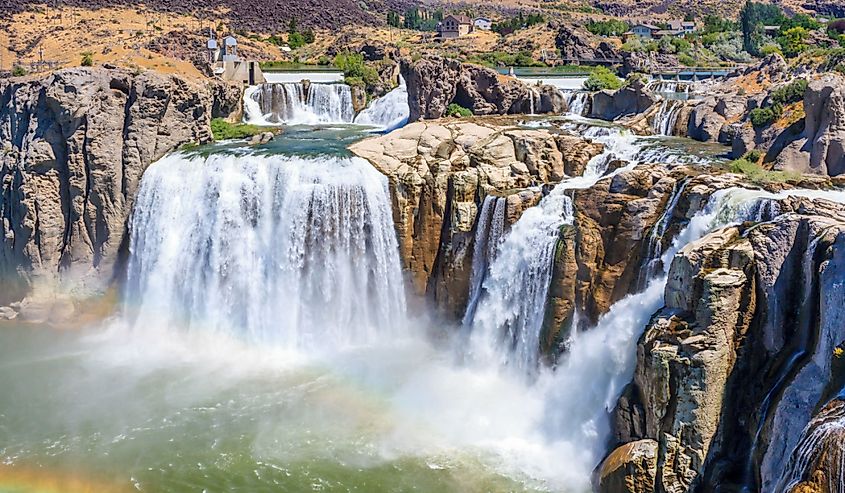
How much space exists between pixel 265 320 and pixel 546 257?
31.9ft

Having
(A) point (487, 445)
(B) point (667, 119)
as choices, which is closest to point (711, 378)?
(A) point (487, 445)

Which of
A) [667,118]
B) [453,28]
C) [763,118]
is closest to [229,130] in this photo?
[667,118]

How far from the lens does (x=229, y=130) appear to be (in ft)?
107

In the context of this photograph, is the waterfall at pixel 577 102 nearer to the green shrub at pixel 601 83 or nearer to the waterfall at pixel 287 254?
the green shrub at pixel 601 83

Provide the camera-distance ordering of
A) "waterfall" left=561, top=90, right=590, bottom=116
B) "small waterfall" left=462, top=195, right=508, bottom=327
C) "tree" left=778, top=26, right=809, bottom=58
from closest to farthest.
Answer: "small waterfall" left=462, top=195, right=508, bottom=327 → "waterfall" left=561, top=90, right=590, bottom=116 → "tree" left=778, top=26, right=809, bottom=58

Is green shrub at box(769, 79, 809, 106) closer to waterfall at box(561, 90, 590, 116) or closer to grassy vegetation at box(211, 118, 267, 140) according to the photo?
waterfall at box(561, 90, 590, 116)

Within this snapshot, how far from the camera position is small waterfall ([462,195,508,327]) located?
22.0 m

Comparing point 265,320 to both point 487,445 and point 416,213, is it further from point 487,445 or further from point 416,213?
point 487,445

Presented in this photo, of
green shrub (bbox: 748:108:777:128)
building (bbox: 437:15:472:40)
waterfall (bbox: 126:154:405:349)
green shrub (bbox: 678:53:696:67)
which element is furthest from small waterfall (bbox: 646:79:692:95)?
building (bbox: 437:15:472:40)

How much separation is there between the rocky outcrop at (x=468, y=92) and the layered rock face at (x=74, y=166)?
39.1ft

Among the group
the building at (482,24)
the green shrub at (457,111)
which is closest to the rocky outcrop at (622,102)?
the green shrub at (457,111)

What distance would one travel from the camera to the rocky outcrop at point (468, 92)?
34.6m

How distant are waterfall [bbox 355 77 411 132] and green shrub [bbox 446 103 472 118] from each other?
308cm

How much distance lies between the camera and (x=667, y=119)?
100 feet
